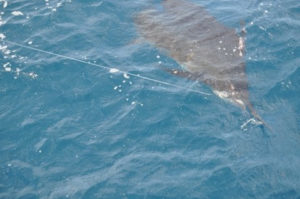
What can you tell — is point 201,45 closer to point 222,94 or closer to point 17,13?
point 222,94

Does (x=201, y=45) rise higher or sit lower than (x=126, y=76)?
higher

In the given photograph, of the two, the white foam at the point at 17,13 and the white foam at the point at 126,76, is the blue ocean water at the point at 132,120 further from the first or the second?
the white foam at the point at 17,13

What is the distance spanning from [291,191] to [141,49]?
5.37 meters

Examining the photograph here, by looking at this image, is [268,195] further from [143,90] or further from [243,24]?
[243,24]

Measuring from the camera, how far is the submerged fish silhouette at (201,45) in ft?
24.5

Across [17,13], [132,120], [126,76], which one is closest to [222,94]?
[132,120]

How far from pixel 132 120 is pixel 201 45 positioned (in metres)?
3.10

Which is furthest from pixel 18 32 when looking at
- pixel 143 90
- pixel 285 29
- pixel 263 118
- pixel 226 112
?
pixel 285 29

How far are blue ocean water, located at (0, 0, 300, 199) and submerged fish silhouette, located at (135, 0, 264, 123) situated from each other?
27 centimetres

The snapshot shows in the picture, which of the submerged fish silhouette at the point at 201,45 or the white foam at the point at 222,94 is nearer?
the white foam at the point at 222,94

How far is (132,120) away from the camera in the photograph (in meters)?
7.16

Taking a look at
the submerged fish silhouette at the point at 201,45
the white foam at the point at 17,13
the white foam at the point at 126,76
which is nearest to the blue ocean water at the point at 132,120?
the white foam at the point at 126,76

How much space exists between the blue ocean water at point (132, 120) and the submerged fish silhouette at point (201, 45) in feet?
0.87

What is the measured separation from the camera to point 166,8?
10344 mm
